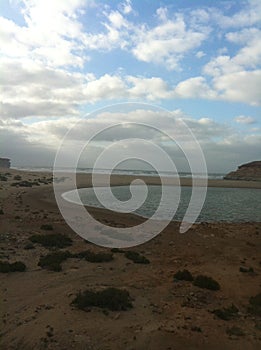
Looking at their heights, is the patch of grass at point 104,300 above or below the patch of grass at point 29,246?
below

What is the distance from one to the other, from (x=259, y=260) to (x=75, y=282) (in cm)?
1059

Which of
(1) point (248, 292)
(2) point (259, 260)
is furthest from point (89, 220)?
(1) point (248, 292)

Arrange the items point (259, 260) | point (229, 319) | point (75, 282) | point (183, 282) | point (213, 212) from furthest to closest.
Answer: point (213, 212) < point (259, 260) < point (183, 282) < point (75, 282) < point (229, 319)

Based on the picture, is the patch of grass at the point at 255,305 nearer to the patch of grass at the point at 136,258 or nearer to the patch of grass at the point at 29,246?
the patch of grass at the point at 136,258

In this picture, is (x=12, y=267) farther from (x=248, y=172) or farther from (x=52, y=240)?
(x=248, y=172)

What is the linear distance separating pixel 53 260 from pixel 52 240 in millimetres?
3749

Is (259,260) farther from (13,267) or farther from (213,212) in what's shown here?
(213,212)

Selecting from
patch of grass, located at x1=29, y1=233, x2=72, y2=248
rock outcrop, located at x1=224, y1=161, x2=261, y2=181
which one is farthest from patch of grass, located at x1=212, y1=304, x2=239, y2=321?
rock outcrop, located at x1=224, y1=161, x2=261, y2=181

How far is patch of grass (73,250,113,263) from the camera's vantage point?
16.1 metres

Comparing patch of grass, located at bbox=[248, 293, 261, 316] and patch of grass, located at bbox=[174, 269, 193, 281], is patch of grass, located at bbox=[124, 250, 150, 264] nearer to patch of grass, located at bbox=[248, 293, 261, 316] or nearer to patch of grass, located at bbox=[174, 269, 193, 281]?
patch of grass, located at bbox=[174, 269, 193, 281]

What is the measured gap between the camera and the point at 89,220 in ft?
93.3

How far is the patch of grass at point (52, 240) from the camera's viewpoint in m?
18.6

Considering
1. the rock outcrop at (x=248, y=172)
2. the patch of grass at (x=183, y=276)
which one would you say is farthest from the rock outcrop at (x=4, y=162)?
the patch of grass at (x=183, y=276)

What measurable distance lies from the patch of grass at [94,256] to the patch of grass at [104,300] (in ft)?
15.3
